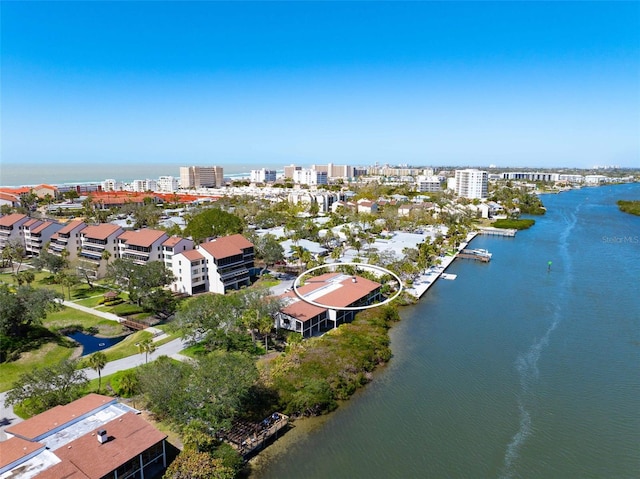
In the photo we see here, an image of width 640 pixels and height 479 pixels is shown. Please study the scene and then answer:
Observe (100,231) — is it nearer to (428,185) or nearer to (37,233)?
(37,233)

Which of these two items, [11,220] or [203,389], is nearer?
[203,389]

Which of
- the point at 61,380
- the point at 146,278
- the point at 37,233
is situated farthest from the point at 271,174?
the point at 61,380

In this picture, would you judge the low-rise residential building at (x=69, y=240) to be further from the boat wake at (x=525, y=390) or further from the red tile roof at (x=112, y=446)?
the boat wake at (x=525, y=390)

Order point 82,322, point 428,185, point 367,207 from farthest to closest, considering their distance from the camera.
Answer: point 428,185
point 367,207
point 82,322

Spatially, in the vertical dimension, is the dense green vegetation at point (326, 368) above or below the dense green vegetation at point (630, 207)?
below

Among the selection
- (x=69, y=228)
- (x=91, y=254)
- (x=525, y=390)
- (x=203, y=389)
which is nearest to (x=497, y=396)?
(x=525, y=390)

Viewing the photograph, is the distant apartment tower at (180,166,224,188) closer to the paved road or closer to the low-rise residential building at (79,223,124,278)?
the low-rise residential building at (79,223,124,278)

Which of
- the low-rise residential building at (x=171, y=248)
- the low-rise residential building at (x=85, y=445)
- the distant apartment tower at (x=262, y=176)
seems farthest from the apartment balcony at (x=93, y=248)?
the distant apartment tower at (x=262, y=176)

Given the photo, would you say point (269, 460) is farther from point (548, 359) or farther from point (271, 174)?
point (271, 174)
